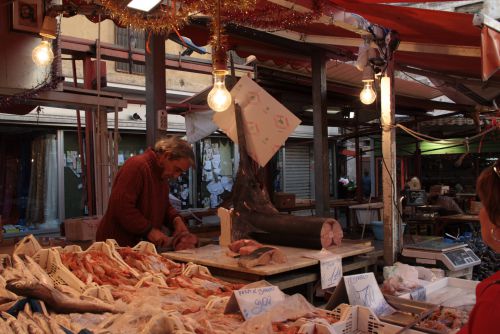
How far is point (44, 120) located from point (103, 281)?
9.10m

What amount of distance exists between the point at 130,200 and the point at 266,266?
1.56 m

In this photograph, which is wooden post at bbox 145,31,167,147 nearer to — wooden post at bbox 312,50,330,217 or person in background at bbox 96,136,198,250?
person in background at bbox 96,136,198,250

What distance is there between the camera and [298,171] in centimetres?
1788

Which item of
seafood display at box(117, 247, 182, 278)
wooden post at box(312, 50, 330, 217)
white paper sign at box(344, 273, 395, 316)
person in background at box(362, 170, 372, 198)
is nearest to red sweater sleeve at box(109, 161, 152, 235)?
seafood display at box(117, 247, 182, 278)

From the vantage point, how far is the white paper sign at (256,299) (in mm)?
2430

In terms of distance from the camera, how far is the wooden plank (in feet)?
10.8

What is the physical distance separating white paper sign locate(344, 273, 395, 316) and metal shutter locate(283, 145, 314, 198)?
14.2 metres

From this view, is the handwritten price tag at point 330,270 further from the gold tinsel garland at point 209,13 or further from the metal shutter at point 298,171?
the metal shutter at point 298,171

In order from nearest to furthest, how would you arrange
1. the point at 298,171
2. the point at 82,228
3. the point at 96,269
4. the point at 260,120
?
the point at 96,269 → the point at 260,120 → the point at 82,228 → the point at 298,171

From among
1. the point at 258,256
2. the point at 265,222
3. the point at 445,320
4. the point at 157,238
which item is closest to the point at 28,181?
the point at 157,238

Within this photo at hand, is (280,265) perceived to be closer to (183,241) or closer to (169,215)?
(183,241)

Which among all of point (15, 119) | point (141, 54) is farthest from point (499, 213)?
point (15, 119)

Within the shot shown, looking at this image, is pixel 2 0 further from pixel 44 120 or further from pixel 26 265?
pixel 44 120

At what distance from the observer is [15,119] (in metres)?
10.4
